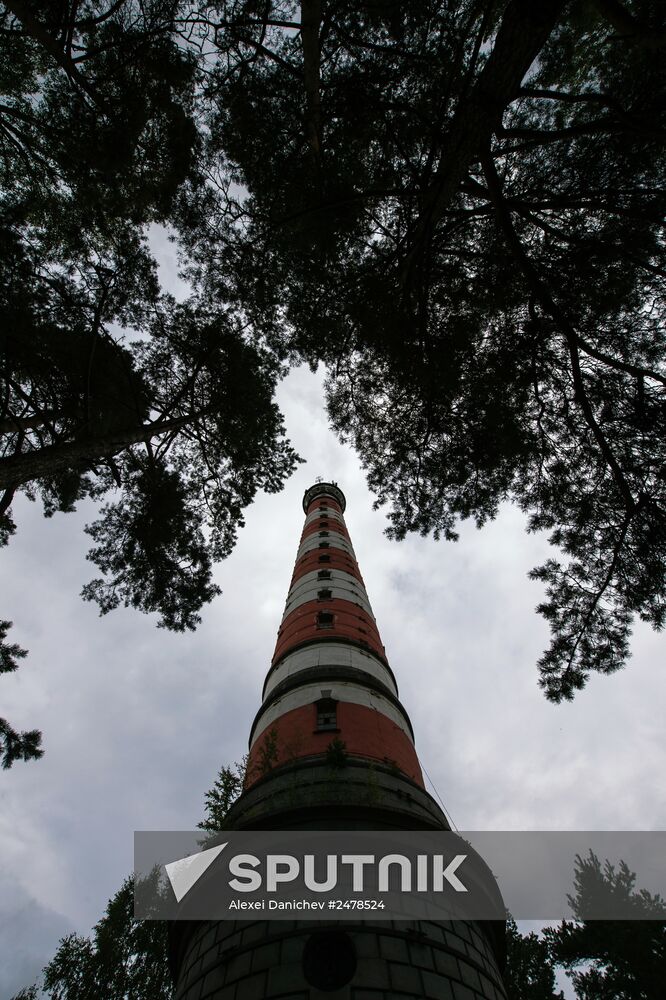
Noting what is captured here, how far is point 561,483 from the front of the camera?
985 centimetres

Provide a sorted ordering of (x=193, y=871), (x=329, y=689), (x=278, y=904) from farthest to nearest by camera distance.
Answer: (x=329, y=689)
(x=193, y=871)
(x=278, y=904)

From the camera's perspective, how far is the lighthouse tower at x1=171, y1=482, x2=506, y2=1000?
5.96m

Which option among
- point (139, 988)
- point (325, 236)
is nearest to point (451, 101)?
point (325, 236)

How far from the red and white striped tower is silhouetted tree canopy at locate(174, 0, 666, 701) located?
12.0 feet

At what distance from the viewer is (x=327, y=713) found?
10.9 meters

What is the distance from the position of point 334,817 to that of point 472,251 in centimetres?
991

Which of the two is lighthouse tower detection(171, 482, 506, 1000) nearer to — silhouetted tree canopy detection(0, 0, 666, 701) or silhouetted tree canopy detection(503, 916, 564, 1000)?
silhouetted tree canopy detection(0, 0, 666, 701)

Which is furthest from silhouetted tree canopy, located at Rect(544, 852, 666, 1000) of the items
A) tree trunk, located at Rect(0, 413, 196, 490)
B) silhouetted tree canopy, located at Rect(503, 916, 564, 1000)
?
tree trunk, located at Rect(0, 413, 196, 490)

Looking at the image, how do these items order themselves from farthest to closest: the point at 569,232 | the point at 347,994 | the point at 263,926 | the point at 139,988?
the point at 139,988 < the point at 569,232 < the point at 263,926 < the point at 347,994

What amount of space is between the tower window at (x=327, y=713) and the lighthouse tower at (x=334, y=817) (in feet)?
0.09

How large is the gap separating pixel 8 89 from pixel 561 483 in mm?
12487

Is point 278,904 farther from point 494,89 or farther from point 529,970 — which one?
point 529,970

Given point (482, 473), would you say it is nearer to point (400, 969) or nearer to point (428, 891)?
point (428, 891)

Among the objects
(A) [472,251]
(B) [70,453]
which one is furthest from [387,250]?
(B) [70,453]
